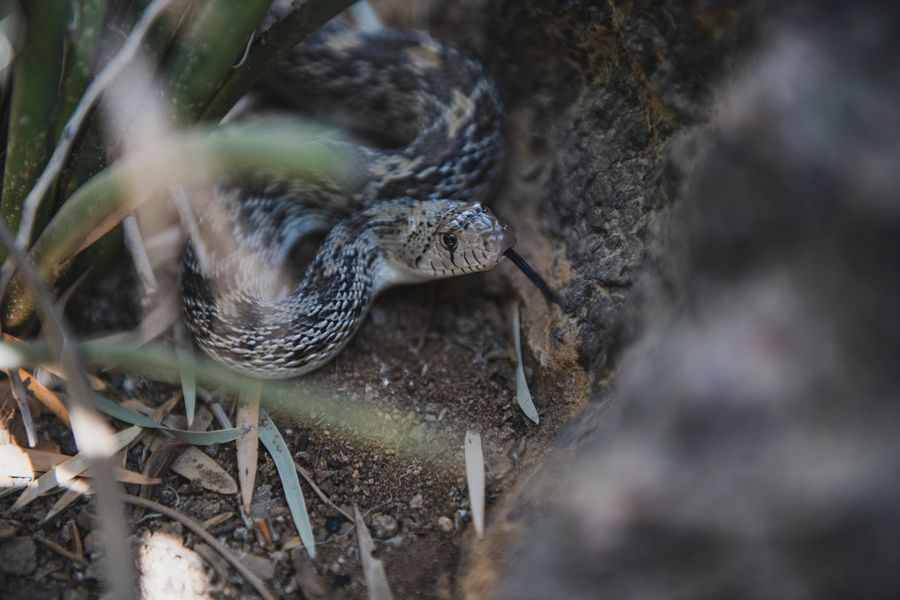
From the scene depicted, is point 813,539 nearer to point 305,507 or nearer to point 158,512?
point 305,507

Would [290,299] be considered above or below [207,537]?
above

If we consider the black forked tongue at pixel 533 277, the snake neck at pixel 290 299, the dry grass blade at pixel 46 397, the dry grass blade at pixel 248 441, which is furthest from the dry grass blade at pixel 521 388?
the dry grass blade at pixel 46 397

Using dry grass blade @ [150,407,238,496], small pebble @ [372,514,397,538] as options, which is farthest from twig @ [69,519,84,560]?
small pebble @ [372,514,397,538]

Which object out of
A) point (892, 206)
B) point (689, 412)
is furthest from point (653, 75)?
point (689, 412)

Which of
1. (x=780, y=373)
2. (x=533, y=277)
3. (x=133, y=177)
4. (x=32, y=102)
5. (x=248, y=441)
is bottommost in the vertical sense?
(x=248, y=441)

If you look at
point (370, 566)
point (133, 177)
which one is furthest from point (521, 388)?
point (133, 177)

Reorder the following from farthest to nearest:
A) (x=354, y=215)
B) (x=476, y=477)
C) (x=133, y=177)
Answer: (x=354, y=215) < (x=476, y=477) < (x=133, y=177)

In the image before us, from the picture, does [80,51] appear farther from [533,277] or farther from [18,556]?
[533,277]
